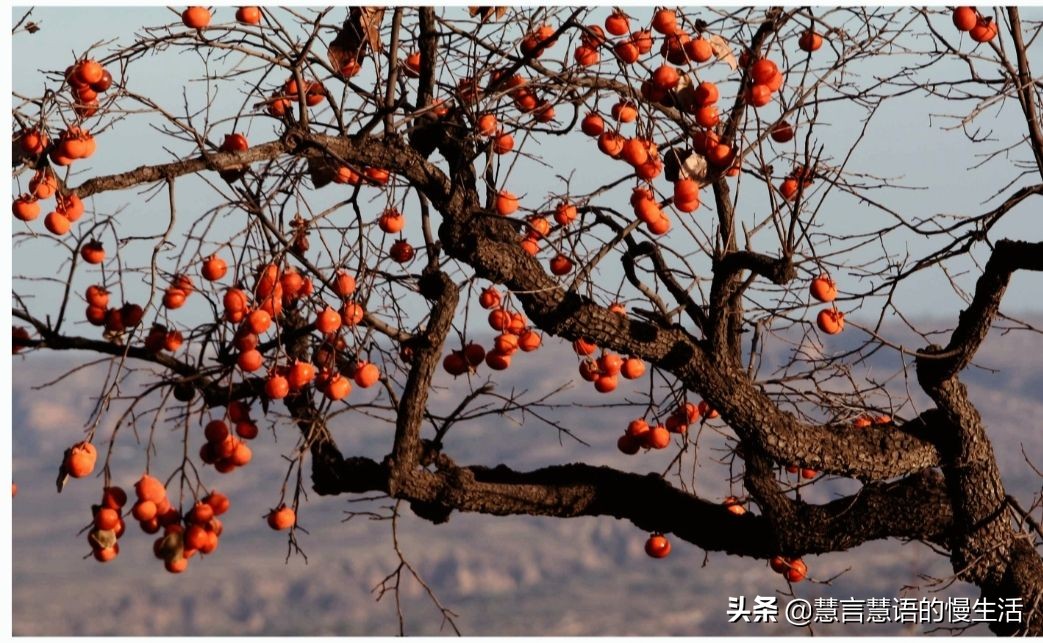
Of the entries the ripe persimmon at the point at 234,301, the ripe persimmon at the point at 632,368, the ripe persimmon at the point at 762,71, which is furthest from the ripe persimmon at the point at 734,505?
the ripe persimmon at the point at 234,301

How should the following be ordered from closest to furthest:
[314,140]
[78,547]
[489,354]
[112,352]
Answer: [314,140]
[112,352]
[489,354]
[78,547]

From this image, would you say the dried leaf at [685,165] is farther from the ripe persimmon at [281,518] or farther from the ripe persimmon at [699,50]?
the ripe persimmon at [281,518]

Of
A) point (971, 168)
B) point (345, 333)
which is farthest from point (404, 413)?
point (971, 168)

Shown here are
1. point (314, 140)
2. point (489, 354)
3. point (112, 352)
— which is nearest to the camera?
point (314, 140)

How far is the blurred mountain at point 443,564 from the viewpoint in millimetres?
38906

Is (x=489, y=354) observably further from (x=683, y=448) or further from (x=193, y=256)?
(x=193, y=256)

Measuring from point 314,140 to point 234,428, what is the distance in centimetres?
91

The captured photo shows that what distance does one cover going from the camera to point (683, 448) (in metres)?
4.45

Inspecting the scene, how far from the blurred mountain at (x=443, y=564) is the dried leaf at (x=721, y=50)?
30.9 meters

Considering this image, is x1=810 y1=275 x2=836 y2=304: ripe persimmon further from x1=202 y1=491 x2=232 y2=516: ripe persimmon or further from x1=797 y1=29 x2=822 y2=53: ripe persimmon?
x1=202 y1=491 x2=232 y2=516: ripe persimmon

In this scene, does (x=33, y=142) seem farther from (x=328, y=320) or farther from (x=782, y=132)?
(x=782, y=132)

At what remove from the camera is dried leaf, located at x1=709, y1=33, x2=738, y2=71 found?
155 inches

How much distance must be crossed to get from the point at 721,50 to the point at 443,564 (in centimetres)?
4158

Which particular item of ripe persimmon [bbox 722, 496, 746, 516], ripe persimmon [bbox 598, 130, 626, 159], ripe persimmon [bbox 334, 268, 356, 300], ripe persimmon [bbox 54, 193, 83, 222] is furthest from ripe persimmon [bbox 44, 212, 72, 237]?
ripe persimmon [bbox 722, 496, 746, 516]
